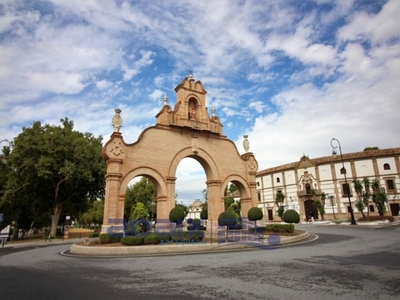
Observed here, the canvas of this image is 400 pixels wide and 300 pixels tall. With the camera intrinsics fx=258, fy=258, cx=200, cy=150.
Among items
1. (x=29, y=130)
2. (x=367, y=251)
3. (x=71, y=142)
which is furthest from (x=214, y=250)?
(x=29, y=130)

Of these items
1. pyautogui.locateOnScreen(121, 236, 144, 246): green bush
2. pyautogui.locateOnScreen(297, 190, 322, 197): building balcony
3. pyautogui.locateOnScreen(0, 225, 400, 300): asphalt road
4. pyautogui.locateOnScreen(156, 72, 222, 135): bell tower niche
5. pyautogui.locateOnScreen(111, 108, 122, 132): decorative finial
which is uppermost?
pyautogui.locateOnScreen(156, 72, 222, 135): bell tower niche

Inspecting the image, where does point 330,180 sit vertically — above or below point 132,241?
above

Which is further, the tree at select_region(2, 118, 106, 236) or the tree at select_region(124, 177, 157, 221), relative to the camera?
the tree at select_region(124, 177, 157, 221)

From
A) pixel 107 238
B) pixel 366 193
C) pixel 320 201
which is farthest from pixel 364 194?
pixel 107 238

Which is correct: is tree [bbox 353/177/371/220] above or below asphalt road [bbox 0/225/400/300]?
above

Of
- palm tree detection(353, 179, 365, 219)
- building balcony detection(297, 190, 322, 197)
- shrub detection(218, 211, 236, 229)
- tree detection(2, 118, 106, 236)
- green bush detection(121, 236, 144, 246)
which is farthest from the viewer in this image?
building balcony detection(297, 190, 322, 197)

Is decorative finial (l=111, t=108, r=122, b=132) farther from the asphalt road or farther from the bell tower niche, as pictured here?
the asphalt road

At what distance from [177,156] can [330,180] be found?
3737 centimetres

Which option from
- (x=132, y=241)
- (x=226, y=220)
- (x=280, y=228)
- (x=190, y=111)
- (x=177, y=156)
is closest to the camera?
(x=132, y=241)

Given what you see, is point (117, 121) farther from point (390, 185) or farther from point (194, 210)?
point (194, 210)

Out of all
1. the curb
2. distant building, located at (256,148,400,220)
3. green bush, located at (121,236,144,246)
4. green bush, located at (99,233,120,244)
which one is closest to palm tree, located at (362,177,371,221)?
distant building, located at (256,148,400,220)

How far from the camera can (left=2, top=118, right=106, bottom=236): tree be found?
95.6 feet

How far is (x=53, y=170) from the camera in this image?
97.3 feet

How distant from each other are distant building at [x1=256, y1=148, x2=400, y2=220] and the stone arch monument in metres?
28.8
